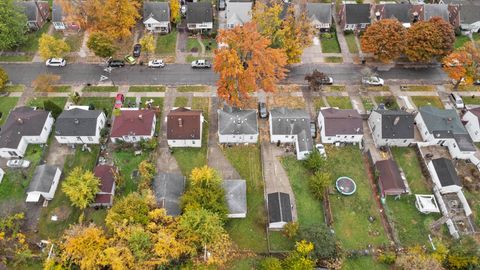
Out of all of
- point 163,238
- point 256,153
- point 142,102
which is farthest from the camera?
point 142,102

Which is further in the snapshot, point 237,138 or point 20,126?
point 237,138

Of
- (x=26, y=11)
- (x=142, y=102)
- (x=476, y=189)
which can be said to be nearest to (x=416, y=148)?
(x=476, y=189)

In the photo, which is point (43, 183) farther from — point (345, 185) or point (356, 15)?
point (356, 15)

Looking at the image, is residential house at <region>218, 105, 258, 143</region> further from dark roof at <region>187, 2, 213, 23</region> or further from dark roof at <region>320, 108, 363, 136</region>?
dark roof at <region>187, 2, 213, 23</region>

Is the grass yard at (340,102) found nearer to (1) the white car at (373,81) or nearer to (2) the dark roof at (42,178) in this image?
(1) the white car at (373,81)

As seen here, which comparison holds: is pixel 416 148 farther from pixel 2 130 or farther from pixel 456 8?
pixel 2 130

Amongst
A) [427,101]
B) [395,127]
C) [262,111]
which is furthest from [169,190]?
[427,101]

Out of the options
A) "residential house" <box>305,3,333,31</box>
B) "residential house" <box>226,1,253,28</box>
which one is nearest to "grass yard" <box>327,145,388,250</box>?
"residential house" <box>305,3,333,31</box>

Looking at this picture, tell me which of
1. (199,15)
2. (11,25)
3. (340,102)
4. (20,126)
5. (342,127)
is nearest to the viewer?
(20,126)
